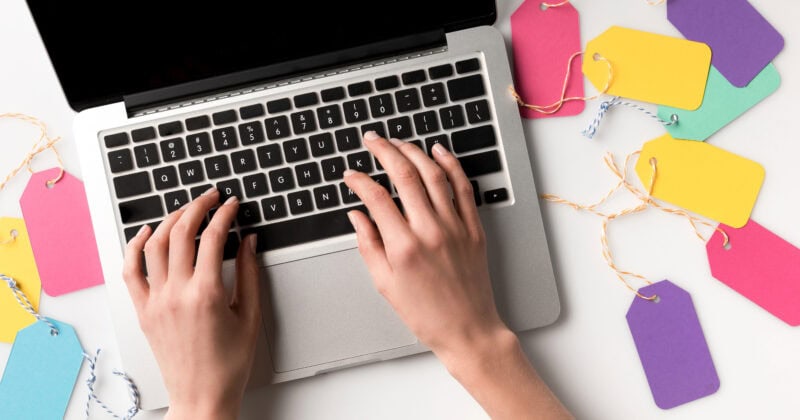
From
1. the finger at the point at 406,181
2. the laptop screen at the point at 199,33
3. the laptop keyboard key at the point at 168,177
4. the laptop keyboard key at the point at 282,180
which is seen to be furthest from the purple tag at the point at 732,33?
the laptop keyboard key at the point at 168,177

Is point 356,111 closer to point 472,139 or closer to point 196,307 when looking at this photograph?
point 472,139

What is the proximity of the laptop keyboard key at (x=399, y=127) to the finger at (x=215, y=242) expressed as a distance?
173 mm

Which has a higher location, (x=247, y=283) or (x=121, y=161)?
(x=121, y=161)

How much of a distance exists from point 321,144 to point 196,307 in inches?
7.8

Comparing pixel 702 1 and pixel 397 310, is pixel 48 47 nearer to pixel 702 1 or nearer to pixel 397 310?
pixel 397 310

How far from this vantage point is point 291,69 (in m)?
0.65

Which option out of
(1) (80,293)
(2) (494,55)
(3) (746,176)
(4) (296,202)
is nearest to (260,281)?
(4) (296,202)

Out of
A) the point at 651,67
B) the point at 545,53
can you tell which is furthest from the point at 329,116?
the point at 651,67

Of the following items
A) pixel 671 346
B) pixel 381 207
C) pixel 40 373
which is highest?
pixel 381 207

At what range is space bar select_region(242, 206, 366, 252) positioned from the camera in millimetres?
634

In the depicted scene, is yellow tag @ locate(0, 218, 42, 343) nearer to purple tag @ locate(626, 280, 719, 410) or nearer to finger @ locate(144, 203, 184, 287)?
finger @ locate(144, 203, 184, 287)

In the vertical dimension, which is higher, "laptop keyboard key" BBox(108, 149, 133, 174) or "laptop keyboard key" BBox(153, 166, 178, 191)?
"laptop keyboard key" BBox(108, 149, 133, 174)

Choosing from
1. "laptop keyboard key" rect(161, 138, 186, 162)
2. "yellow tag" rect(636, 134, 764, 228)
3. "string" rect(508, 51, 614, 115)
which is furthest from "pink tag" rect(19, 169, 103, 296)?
"yellow tag" rect(636, 134, 764, 228)

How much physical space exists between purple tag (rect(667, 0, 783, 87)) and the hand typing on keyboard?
508 millimetres
